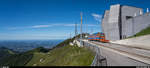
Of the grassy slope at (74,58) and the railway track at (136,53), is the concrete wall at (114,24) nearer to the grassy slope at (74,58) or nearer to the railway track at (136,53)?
the grassy slope at (74,58)

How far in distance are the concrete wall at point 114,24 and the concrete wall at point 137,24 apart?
3088 millimetres

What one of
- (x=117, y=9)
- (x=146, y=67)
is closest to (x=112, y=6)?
(x=117, y=9)

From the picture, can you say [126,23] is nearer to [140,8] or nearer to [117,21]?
[117,21]

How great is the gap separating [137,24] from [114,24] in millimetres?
7073

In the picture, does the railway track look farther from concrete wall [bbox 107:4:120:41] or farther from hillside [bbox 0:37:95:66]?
concrete wall [bbox 107:4:120:41]

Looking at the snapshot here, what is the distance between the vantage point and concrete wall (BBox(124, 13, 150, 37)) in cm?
2456

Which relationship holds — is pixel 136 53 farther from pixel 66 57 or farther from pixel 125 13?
pixel 125 13

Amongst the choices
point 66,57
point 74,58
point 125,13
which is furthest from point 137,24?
point 74,58

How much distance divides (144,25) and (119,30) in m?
7.00

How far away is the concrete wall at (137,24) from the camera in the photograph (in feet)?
80.6

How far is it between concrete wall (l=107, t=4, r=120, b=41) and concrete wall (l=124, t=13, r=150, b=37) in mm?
3088

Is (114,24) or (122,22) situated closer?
(122,22)

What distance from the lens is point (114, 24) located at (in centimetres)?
3139

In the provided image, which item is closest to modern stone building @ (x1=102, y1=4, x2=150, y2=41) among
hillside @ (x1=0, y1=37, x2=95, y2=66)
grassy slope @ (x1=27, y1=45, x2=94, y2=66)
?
hillside @ (x1=0, y1=37, x2=95, y2=66)
